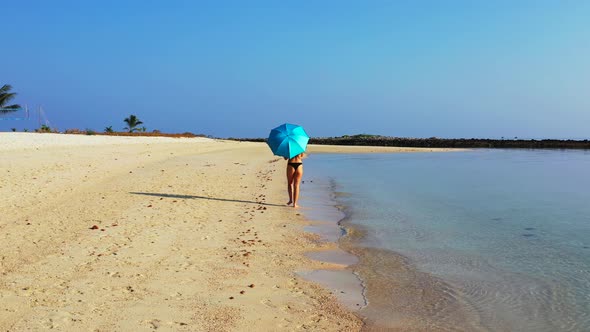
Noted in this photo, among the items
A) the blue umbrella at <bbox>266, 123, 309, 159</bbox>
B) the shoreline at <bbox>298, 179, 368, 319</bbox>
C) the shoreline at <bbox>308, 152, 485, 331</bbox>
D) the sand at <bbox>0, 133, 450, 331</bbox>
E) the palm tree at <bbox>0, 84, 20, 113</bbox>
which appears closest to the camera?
the sand at <bbox>0, 133, 450, 331</bbox>

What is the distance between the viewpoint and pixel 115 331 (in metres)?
4.64

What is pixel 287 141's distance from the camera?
41.5ft

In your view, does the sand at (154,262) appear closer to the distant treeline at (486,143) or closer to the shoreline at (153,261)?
the shoreline at (153,261)

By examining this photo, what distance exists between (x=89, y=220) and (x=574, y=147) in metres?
94.3

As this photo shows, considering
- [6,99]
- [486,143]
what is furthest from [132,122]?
[486,143]

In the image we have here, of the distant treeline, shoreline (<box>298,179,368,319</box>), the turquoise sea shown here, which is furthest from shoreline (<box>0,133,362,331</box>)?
the distant treeline

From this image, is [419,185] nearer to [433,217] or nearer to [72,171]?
[433,217]

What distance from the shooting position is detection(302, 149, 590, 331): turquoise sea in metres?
5.80

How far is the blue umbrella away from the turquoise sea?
223 cm

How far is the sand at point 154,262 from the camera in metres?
5.10

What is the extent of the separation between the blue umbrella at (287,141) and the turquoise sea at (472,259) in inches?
87.9

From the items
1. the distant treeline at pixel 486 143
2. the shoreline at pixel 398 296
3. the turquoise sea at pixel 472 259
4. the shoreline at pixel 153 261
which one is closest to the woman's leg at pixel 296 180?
the shoreline at pixel 153 261

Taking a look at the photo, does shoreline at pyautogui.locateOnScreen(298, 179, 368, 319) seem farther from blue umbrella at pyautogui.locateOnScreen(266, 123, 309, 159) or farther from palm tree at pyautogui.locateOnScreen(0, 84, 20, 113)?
palm tree at pyautogui.locateOnScreen(0, 84, 20, 113)

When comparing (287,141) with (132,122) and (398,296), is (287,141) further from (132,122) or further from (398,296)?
(132,122)
